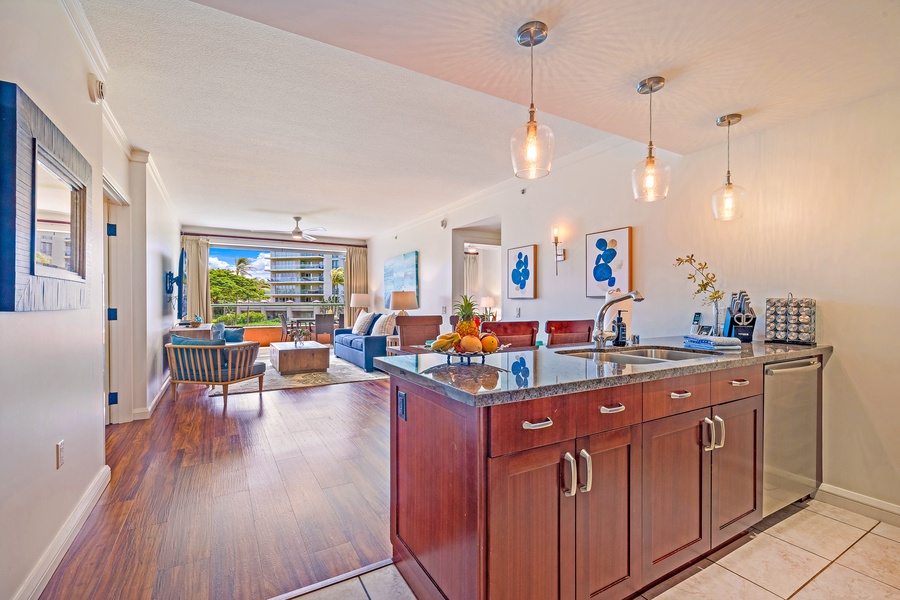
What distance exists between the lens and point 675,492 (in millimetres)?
1648

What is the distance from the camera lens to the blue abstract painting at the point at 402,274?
758cm

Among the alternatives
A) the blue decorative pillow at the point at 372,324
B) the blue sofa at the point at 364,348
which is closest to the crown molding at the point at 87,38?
the blue sofa at the point at 364,348

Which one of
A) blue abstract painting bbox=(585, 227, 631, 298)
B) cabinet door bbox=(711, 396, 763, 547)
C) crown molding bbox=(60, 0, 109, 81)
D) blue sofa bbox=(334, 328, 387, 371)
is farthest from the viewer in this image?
blue sofa bbox=(334, 328, 387, 371)

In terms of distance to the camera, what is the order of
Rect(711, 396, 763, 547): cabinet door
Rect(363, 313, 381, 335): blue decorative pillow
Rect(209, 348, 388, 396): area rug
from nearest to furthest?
Rect(711, 396, 763, 547): cabinet door, Rect(209, 348, 388, 396): area rug, Rect(363, 313, 381, 335): blue decorative pillow

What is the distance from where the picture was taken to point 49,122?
172 cm

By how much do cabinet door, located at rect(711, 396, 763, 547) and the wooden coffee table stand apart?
539 centimetres

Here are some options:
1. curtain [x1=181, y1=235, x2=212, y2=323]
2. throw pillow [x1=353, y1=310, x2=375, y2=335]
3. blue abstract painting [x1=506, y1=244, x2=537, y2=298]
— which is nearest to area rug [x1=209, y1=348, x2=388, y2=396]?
throw pillow [x1=353, y1=310, x2=375, y2=335]

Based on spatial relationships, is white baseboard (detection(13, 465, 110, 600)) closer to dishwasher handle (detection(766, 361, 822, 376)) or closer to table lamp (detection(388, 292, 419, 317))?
dishwasher handle (detection(766, 361, 822, 376))

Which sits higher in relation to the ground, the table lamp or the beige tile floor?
the table lamp

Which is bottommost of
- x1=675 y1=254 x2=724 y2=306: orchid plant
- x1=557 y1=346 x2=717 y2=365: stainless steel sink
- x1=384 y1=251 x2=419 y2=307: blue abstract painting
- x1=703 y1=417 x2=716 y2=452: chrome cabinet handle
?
x1=703 y1=417 x2=716 y2=452: chrome cabinet handle

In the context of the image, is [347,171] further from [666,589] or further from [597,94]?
[666,589]

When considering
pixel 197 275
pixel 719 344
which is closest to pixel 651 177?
pixel 719 344

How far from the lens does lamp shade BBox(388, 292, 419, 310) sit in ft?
22.7

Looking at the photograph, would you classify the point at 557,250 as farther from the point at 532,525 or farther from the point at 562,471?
the point at 532,525
